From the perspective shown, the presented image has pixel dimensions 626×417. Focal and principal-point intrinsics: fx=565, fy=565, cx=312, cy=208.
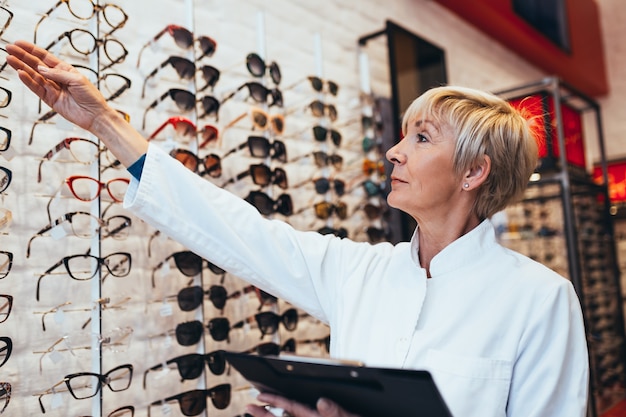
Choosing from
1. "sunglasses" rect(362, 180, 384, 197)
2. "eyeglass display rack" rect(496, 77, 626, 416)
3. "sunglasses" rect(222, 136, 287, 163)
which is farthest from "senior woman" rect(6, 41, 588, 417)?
"eyeglass display rack" rect(496, 77, 626, 416)

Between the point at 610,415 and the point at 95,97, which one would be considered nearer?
the point at 95,97

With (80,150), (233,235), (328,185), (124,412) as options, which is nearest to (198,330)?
(124,412)

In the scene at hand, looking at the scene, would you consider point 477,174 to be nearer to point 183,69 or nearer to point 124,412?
point 183,69

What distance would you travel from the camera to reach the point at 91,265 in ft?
5.55

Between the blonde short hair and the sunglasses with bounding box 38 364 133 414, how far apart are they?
1.12 meters

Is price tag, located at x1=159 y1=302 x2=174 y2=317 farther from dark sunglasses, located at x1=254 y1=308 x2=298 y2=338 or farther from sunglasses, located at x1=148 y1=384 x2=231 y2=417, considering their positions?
Answer: dark sunglasses, located at x1=254 y1=308 x2=298 y2=338

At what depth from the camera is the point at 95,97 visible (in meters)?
1.34

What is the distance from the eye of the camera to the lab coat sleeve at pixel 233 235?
1395mm

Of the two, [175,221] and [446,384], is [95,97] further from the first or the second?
[446,384]

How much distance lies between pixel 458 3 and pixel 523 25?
3.52 ft

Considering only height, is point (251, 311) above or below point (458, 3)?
below

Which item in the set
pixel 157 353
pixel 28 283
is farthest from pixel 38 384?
pixel 157 353

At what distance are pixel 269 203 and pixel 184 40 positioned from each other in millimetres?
684

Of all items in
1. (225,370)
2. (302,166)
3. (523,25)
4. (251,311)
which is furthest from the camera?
(523,25)
